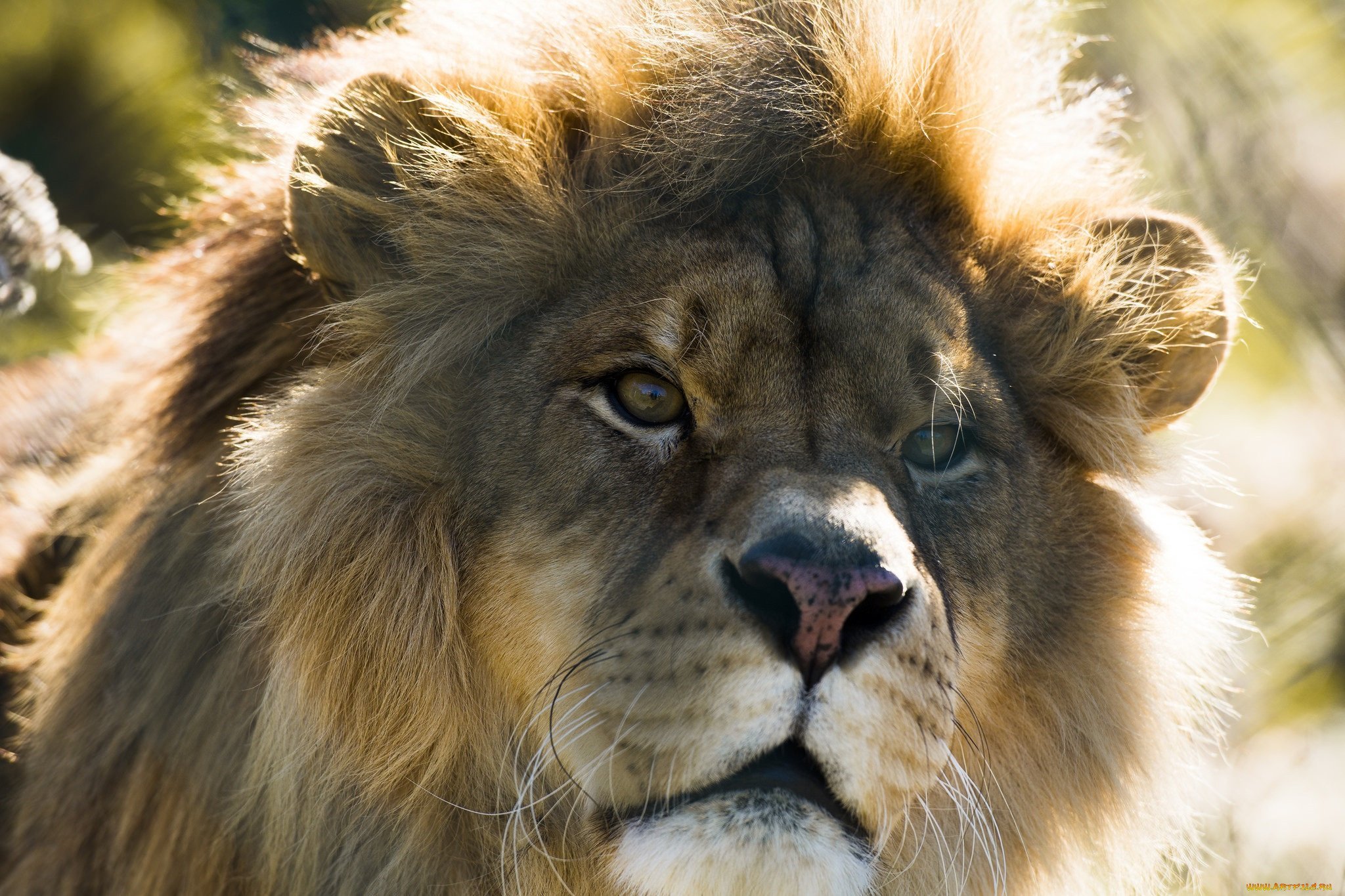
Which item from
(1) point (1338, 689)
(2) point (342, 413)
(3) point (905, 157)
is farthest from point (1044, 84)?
(1) point (1338, 689)

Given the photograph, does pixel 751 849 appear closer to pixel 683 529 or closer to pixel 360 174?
pixel 683 529

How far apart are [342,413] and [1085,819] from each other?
67.7 inches

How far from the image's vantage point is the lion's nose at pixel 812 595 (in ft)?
6.29

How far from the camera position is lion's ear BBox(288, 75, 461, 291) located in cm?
236

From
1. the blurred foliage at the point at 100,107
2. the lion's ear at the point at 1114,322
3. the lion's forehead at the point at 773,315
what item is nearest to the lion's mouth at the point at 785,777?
the lion's forehead at the point at 773,315

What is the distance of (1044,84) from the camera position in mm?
3090

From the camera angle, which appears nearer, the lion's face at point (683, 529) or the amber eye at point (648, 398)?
the lion's face at point (683, 529)

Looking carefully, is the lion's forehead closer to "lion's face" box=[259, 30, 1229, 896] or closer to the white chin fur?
"lion's face" box=[259, 30, 1229, 896]

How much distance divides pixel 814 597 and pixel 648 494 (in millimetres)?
437

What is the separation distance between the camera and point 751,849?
2000 millimetres

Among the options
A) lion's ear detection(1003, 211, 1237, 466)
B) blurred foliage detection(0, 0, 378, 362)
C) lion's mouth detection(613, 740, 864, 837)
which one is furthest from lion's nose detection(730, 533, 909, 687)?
blurred foliage detection(0, 0, 378, 362)

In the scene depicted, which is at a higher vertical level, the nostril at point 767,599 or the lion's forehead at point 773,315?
the lion's forehead at point 773,315

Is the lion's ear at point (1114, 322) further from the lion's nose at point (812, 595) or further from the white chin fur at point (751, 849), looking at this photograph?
the white chin fur at point (751, 849)

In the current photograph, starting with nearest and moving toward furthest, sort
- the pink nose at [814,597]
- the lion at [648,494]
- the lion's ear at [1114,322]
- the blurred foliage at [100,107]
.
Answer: the pink nose at [814,597], the lion at [648,494], the lion's ear at [1114,322], the blurred foliage at [100,107]
